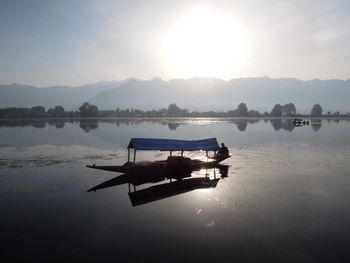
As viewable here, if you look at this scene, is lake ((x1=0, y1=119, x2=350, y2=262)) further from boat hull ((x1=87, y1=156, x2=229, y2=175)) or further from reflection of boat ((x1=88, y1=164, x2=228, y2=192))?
boat hull ((x1=87, y1=156, x2=229, y2=175))

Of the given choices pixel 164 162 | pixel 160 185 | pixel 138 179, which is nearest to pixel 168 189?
pixel 160 185

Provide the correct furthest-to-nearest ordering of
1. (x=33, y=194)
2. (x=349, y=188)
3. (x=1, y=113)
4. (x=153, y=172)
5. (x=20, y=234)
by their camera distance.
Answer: (x=1, y=113), (x=153, y=172), (x=349, y=188), (x=33, y=194), (x=20, y=234)

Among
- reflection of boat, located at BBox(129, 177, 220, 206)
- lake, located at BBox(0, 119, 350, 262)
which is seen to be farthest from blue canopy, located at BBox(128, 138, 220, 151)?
reflection of boat, located at BBox(129, 177, 220, 206)

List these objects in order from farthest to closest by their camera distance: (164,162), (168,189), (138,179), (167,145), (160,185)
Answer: (167,145), (164,162), (138,179), (160,185), (168,189)

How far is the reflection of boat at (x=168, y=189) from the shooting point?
2547cm

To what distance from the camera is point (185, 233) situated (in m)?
18.5

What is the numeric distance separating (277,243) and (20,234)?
14.4m

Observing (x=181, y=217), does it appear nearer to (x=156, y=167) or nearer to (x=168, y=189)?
(x=168, y=189)

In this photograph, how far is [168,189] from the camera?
28.3 m

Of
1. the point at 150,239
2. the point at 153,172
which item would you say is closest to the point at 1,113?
the point at 153,172

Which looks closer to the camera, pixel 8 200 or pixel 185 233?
Answer: pixel 185 233

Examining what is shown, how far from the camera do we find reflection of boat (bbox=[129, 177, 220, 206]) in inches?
1003

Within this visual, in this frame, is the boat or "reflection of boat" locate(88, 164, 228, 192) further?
the boat

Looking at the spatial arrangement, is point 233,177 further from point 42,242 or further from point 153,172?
point 42,242
